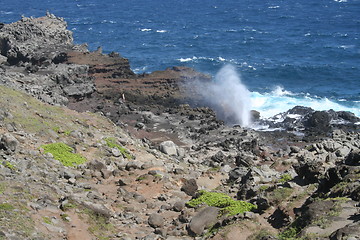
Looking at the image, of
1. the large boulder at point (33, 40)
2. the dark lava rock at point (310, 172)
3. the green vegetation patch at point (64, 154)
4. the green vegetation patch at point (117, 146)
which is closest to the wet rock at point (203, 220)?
the dark lava rock at point (310, 172)

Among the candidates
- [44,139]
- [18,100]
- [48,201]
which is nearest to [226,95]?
[18,100]

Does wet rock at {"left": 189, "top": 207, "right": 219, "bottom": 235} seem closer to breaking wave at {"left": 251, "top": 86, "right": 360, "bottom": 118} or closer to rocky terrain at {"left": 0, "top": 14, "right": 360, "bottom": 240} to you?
rocky terrain at {"left": 0, "top": 14, "right": 360, "bottom": 240}

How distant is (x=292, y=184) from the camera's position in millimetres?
21297

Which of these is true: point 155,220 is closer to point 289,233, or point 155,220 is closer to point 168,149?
point 289,233

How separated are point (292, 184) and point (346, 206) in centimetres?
560

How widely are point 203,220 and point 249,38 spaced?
92851mm

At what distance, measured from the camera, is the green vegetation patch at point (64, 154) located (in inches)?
980

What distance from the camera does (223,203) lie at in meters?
20.8

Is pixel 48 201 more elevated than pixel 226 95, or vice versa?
pixel 48 201

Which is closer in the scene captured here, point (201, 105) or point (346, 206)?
point (346, 206)

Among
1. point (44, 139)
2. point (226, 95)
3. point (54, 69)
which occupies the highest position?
point (44, 139)

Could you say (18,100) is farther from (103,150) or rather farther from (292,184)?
(292,184)

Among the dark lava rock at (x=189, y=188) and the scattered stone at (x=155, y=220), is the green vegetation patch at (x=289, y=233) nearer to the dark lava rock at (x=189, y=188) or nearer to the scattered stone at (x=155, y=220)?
the scattered stone at (x=155, y=220)

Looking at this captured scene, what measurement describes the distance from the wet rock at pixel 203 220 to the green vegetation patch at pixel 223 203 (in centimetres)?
47
